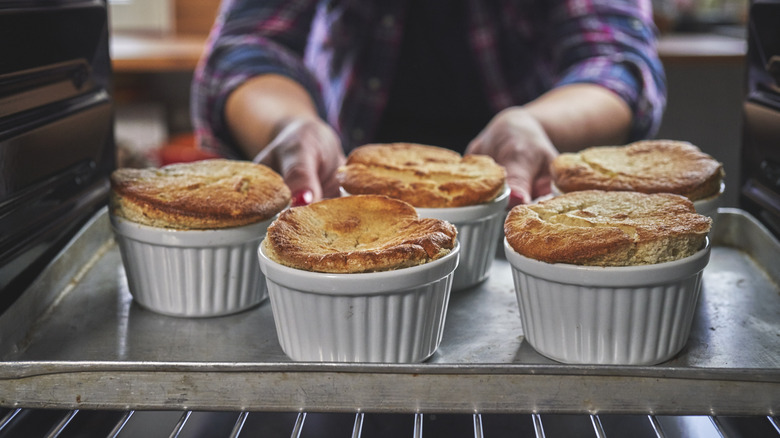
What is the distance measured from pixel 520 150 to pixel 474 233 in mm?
427

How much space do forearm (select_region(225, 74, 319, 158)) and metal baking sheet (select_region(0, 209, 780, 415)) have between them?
71cm

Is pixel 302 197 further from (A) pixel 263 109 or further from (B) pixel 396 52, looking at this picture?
(B) pixel 396 52

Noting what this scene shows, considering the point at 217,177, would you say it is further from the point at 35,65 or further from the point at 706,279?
the point at 706,279

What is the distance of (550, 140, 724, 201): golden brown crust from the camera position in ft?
4.00

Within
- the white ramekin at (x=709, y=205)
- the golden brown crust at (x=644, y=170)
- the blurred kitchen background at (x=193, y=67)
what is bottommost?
the blurred kitchen background at (x=193, y=67)

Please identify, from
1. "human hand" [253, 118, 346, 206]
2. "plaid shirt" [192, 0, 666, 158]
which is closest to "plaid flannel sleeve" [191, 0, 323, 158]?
"plaid shirt" [192, 0, 666, 158]

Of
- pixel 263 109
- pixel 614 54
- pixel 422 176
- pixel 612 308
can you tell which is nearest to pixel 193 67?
pixel 263 109

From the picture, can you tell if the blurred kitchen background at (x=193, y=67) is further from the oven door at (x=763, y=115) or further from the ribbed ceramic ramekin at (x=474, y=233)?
the oven door at (x=763, y=115)

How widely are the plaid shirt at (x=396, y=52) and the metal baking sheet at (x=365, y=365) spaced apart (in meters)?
0.89

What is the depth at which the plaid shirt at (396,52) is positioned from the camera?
214cm

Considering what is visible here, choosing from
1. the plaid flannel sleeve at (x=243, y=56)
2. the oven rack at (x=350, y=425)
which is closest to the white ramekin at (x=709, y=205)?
the oven rack at (x=350, y=425)

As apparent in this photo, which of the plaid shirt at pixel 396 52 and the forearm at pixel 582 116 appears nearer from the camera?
the forearm at pixel 582 116

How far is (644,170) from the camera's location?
1.30 meters

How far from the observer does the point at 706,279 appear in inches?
49.7
